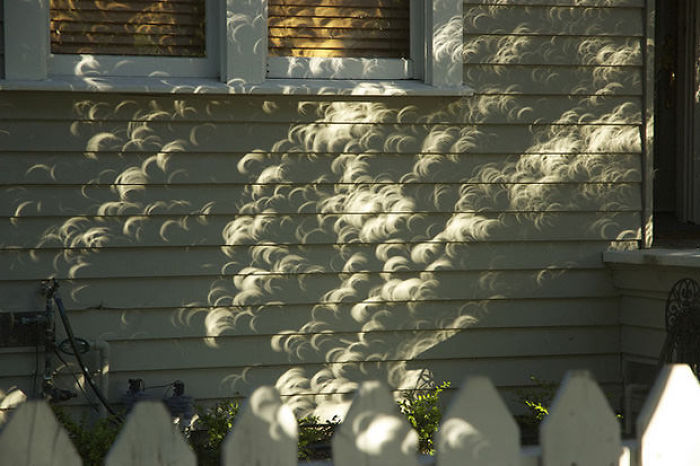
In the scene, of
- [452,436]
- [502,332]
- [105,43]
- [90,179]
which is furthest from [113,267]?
[452,436]

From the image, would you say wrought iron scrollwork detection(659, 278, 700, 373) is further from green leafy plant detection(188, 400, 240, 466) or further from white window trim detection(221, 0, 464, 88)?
green leafy plant detection(188, 400, 240, 466)

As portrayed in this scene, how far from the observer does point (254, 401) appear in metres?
1.61

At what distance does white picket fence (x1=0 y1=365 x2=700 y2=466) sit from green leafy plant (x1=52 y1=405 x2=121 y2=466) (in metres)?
2.81

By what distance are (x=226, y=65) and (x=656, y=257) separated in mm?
2624

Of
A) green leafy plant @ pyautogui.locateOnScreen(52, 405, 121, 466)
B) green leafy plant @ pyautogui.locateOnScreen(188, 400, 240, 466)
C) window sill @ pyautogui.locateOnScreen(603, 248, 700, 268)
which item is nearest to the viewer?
green leafy plant @ pyautogui.locateOnScreen(52, 405, 121, 466)

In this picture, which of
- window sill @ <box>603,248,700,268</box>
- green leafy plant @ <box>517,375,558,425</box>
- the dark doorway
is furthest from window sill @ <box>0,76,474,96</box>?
the dark doorway

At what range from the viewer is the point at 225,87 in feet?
15.6

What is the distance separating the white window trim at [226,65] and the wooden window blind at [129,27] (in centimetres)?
6

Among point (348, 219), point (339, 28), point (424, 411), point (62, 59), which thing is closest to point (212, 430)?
point (424, 411)

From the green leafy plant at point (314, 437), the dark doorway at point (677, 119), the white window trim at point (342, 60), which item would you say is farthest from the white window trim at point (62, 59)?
the dark doorway at point (677, 119)

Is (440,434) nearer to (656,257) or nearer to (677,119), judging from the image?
(656,257)

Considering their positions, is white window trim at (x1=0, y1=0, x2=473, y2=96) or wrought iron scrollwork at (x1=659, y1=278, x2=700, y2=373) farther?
wrought iron scrollwork at (x1=659, y1=278, x2=700, y2=373)

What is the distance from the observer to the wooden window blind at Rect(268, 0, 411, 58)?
5.00 meters

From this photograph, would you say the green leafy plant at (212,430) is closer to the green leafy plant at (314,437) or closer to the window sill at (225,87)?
the green leafy plant at (314,437)
